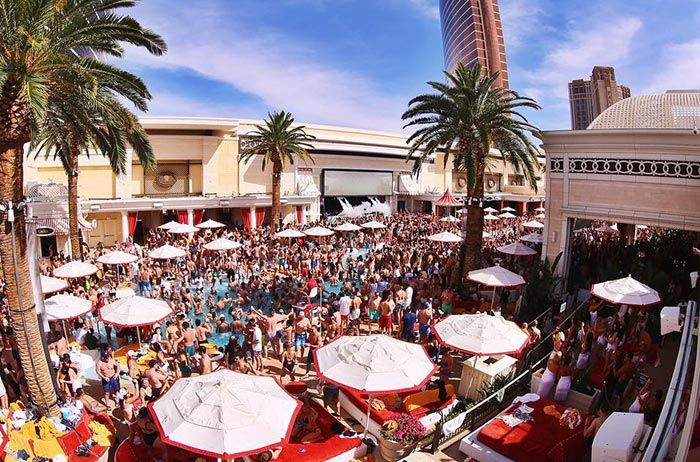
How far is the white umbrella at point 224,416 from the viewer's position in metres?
5.87

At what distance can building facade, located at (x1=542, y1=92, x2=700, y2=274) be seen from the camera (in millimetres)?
13414

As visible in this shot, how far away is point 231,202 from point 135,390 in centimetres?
2354

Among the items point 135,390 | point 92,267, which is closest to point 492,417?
point 135,390

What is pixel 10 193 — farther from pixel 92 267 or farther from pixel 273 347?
pixel 92 267

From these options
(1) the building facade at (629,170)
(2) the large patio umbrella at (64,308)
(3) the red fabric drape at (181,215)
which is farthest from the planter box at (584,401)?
(3) the red fabric drape at (181,215)

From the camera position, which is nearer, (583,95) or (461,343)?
(461,343)

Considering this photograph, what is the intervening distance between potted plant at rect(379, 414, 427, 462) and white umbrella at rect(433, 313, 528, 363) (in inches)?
70.3

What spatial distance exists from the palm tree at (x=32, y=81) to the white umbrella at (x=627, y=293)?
39.6ft

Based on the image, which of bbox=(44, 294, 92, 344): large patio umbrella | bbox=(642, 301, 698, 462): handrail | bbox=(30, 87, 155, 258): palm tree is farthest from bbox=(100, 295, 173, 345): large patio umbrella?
bbox=(642, 301, 698, 462): handrail

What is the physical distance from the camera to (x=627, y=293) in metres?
11.7

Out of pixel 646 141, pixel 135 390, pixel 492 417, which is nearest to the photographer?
pixel 492 417

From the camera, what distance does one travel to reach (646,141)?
45.7 ft

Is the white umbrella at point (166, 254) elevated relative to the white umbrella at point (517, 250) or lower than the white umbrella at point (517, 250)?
lower

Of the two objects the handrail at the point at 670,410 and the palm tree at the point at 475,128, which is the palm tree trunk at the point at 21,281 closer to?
the handrail at the point at 670,410
